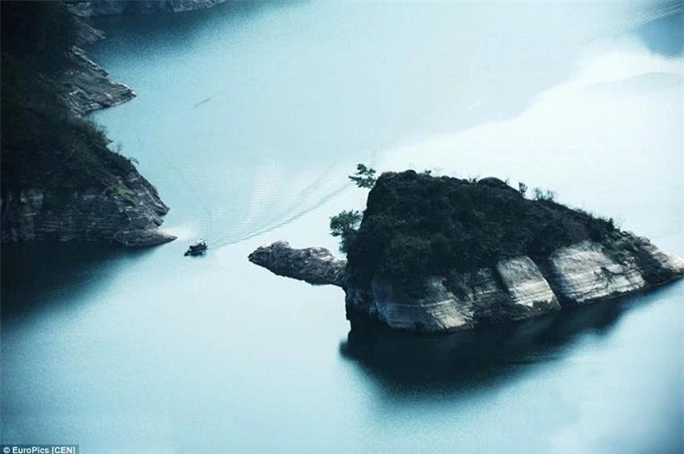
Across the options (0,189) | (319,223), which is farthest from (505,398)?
(0,189)

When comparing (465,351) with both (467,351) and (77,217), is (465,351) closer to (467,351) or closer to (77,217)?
(467,351)

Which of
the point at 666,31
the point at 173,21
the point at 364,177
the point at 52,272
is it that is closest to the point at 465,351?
the point at 52,272

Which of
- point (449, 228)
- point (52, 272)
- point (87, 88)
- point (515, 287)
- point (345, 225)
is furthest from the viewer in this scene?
point (87, 88)

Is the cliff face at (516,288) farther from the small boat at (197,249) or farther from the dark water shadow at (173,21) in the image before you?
the dark water shadow at (173,21)

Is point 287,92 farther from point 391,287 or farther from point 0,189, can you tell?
point 391,287

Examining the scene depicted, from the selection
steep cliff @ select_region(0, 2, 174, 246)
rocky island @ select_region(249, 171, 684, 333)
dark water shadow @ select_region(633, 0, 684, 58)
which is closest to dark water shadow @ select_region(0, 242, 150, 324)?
steep cliff @ select_region(0, 2, 174, 246)
